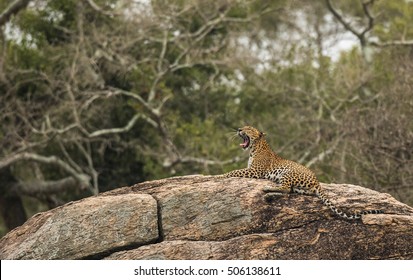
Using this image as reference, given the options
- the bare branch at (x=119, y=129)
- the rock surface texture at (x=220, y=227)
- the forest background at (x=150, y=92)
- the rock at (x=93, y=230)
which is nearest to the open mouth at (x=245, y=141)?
the rock surface texture at (x=220, y=227)

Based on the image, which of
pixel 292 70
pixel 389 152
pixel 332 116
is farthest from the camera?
pixel 292 70

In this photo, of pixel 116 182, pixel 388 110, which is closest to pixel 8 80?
pixel 116 182

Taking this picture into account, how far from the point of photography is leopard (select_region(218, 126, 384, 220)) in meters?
12.1

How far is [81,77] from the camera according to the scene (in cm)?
3309

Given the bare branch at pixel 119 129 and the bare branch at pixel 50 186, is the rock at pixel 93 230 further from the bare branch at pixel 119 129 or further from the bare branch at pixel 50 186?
the bare branch at pixel 50 186

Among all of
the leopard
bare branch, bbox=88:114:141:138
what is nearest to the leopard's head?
the leopard

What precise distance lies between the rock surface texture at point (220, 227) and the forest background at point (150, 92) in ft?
53.2

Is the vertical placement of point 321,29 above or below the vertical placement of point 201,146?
above

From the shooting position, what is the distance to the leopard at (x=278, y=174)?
12117 millimetres

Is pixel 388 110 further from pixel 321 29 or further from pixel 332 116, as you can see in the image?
pixel 321 29

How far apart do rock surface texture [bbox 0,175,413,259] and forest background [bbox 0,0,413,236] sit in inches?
638

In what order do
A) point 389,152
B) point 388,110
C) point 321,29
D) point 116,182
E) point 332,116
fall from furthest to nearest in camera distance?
point 321,29 → point 116,182 → point 332,116 → point 388,110 → point 389,152

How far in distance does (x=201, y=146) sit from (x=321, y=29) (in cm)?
1788

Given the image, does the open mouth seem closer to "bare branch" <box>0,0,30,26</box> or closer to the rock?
the rock
